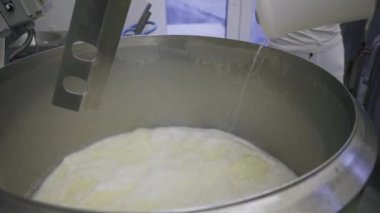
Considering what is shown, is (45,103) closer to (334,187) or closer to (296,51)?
(334,187)

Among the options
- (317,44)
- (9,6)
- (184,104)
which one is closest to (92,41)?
(9,6)

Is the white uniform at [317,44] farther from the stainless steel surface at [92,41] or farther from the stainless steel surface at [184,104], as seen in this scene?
the stainless steel surface at [92,41]

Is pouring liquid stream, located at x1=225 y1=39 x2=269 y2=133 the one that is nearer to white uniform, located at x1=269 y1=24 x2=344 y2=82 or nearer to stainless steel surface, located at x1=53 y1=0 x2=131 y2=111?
white uniform, located at x1=269 y1=24 x2=344 y2=82

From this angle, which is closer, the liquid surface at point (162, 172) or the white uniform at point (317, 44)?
the liquid surface at point (162, 172)

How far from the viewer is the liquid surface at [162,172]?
34.3 inches

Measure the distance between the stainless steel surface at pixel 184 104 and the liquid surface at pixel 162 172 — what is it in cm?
4

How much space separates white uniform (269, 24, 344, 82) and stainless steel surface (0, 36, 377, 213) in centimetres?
34

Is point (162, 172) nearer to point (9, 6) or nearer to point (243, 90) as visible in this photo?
point (243, 90)

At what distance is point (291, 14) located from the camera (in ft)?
2.60

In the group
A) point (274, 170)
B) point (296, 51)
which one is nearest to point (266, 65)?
point (274, 170)

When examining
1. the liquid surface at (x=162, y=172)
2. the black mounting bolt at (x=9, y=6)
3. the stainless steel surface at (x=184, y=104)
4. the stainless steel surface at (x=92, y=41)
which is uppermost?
the stainless steel surface at (x=92, y=41)

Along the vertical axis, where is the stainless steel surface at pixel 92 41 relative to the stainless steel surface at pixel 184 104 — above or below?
above

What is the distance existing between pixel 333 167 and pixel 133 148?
2.31 ft

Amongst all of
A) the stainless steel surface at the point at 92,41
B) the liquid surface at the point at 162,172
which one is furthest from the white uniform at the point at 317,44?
the stainless steel surface at the point at 92,41
